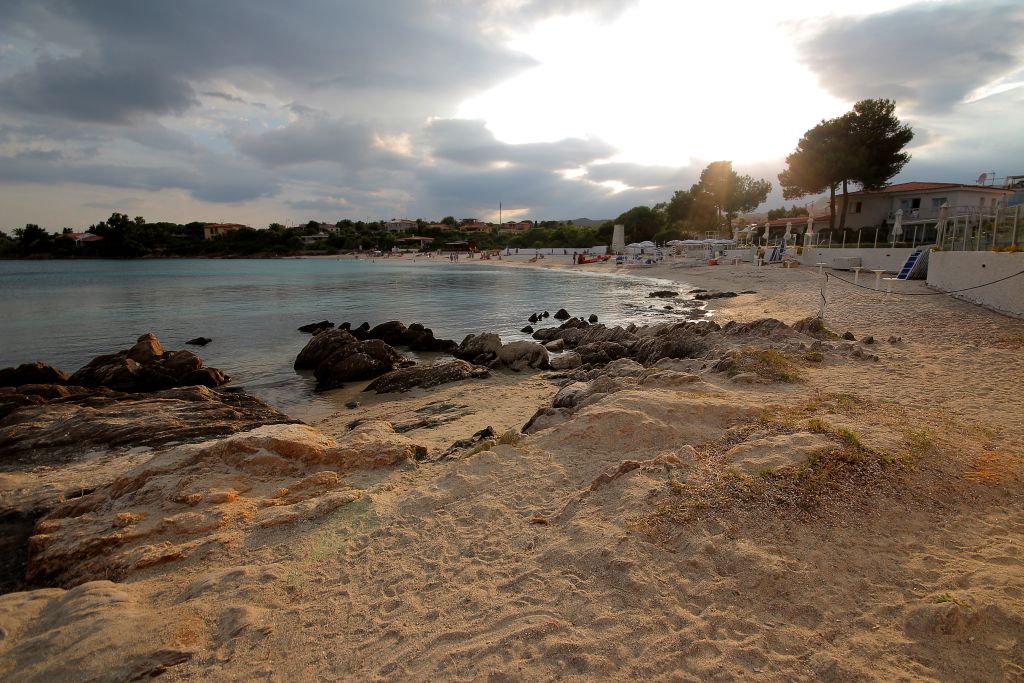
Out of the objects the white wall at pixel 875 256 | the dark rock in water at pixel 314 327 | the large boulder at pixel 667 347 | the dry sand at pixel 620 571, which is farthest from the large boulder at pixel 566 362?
the white wall at pixel 875 256

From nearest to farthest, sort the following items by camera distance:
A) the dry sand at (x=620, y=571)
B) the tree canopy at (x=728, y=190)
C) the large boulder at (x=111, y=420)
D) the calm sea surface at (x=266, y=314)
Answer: the dry sand at (x=620, y=571)
the large boulder at (x=111, y=420)
the calm sea surface at (x=266, y=314)
the tree canopy at (x=728, y=190)

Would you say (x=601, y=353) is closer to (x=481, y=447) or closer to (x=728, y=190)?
(x=481, y=447)

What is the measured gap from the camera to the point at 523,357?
13.4m

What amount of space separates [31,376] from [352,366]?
732 cm

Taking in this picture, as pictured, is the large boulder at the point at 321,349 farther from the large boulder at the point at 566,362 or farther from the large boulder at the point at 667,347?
the large boulder at the point at 667,347

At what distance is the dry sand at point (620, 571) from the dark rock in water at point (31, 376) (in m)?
9.75

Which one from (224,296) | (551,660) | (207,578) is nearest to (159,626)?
(207,578)

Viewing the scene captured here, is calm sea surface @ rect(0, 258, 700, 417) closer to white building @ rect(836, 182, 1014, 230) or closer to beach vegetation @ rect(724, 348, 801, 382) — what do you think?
beach vegetation @ rect(724, 348, 801, 382)

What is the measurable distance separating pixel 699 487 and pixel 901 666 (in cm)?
186

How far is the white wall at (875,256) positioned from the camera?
2648cm

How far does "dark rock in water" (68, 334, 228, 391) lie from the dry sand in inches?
324

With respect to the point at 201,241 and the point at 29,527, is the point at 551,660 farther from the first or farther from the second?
the point at 201,241

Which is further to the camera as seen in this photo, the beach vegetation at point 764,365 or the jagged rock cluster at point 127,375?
the jagged rock cluster at point 127,375

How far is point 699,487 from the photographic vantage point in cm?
447
